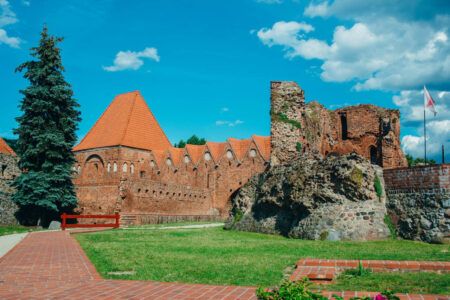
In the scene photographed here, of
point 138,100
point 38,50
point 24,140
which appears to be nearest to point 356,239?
point 24,140

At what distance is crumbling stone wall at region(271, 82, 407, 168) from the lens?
22.9 m

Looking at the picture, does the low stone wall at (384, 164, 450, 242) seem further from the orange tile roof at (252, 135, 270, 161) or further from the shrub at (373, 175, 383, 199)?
the orange tile roof at (252, 135, 270, 161)

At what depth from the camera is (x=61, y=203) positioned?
2758 centimetres

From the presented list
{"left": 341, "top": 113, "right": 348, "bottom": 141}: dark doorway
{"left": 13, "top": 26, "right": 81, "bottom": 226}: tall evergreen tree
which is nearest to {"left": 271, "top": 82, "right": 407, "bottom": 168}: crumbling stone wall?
{"left": 341, "top": 113, "right": 348, "bottom": 141}: dark doorway

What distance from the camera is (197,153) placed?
50656 millimetres

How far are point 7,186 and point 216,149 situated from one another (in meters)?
25.6

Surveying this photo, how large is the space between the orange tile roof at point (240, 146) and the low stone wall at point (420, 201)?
1225 inches

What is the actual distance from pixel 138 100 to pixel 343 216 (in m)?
43.5

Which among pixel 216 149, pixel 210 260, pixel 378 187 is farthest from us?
pixel 216 149

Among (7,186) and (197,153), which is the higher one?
(197,153)

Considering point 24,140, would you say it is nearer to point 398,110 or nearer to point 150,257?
point 150,257

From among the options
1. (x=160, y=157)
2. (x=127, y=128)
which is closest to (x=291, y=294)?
(x=160, y=157)

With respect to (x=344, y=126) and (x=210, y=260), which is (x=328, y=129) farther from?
(x=210, y=260)

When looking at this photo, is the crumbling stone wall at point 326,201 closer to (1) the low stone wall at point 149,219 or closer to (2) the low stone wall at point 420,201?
(2) the low stone wall at point 420,201
